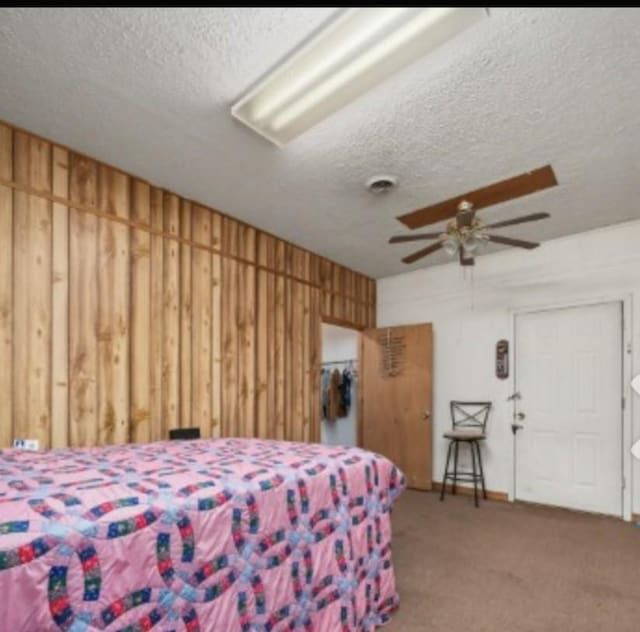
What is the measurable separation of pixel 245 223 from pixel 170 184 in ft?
2.88

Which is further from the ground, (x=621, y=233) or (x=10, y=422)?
(x=621, y=233)

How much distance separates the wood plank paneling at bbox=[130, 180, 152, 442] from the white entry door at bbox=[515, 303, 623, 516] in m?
3.72

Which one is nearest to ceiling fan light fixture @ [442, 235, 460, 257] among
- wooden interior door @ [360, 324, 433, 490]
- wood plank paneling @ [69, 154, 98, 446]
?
wooden interior door @ [360, 324, 433, 490]

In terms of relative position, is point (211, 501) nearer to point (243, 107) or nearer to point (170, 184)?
point (243, 107)

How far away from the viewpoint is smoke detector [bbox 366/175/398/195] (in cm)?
301

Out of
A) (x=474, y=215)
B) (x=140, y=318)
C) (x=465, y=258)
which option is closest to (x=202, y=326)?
(x=140, y=318)

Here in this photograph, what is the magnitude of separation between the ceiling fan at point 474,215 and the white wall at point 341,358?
3734mm

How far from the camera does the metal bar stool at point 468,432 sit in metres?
4.65

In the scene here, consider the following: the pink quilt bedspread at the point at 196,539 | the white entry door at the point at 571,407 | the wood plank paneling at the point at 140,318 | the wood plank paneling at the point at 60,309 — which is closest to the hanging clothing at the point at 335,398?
the white entry door at the point at 571,407

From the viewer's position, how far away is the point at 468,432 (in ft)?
15.1

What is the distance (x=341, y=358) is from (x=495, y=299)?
296cm

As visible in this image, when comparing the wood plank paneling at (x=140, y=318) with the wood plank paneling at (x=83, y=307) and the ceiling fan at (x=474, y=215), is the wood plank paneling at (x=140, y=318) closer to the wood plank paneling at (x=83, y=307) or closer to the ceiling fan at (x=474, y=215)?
the wood plank paneling at (x=83, y=307)

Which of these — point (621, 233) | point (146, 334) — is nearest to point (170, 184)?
point (146, 334)

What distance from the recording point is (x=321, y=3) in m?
1.64
